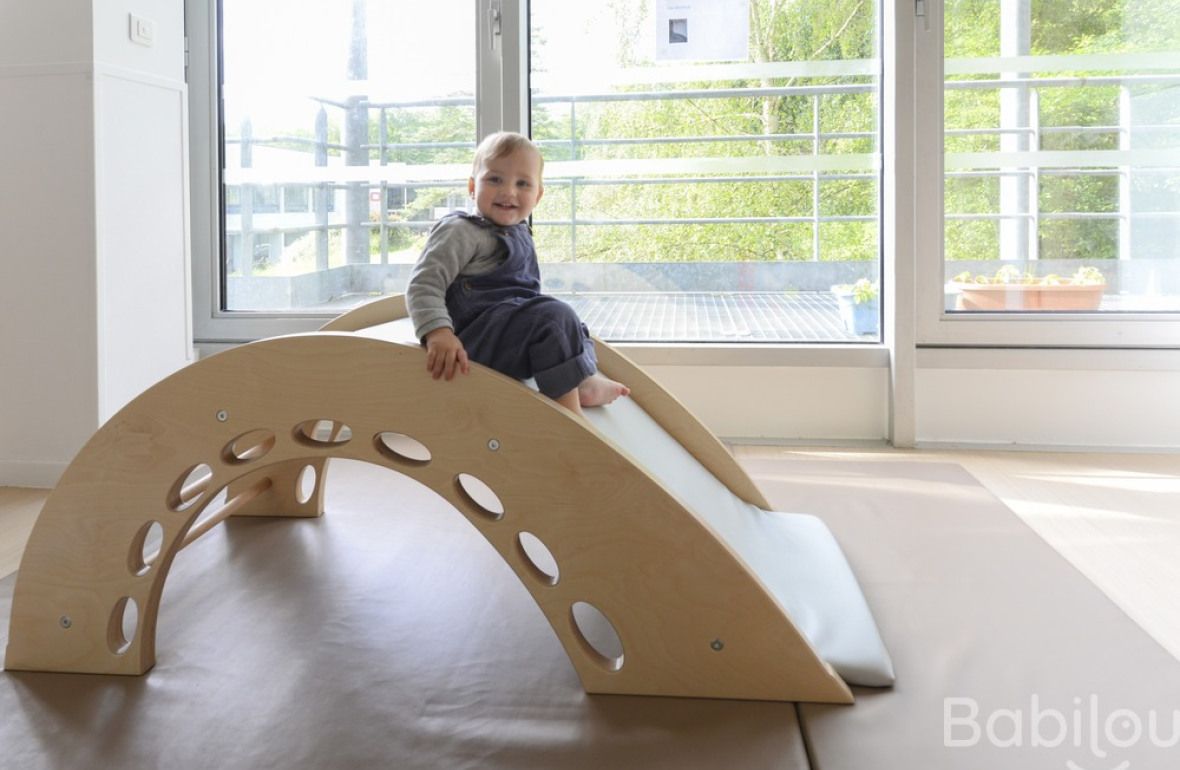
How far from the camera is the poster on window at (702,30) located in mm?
3217

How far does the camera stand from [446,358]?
1416mm

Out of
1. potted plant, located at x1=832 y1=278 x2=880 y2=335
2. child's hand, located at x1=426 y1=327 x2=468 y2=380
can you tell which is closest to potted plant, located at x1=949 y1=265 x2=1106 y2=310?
potted plant, located at x1=832 y1=278 x2=880 y2=335

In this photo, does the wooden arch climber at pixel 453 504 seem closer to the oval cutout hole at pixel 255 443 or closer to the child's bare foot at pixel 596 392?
the oval cutout hole at pixel 255 443

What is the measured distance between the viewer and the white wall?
2605 mm

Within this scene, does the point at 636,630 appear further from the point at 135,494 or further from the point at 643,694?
the point at 135,494

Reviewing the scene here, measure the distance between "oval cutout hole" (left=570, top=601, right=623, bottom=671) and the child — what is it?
325mm

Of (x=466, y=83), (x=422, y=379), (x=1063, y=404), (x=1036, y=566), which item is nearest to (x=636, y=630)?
(x=422, y=379)

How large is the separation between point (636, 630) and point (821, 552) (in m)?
0.62

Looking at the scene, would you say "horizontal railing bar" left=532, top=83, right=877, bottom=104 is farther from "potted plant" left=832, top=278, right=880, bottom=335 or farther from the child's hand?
the child's hand

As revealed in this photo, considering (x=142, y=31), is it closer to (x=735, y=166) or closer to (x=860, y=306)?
(x=735, y=166)

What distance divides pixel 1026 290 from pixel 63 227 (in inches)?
103

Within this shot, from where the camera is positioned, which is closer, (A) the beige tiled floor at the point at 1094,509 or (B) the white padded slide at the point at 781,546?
(B) the white padded slide at the point at 781,546

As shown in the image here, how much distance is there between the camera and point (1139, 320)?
9.96 feet

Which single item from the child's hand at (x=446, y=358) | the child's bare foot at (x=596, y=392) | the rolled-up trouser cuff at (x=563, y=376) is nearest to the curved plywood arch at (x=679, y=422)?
the child's bare foot at (x=596, y=392)
